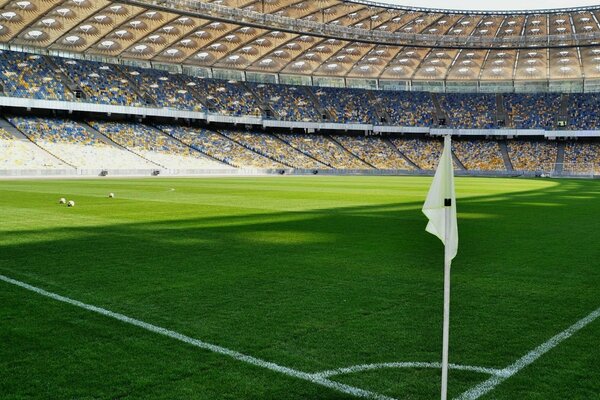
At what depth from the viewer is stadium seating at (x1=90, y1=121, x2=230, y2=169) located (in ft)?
220

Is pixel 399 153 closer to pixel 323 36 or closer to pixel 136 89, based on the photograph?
pixel 323 36

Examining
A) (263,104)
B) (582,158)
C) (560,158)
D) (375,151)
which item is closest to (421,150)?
(375,151)

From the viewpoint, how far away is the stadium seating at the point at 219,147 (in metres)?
73.8

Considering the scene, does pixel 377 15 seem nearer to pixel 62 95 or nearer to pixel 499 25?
pixel 499 25

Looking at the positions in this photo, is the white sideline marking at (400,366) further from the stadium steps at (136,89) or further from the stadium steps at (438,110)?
the stadium steps at (438,110)

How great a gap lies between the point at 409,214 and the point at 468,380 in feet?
52.2

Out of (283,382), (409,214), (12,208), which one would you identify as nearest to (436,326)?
(283,382)

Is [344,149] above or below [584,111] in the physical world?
below

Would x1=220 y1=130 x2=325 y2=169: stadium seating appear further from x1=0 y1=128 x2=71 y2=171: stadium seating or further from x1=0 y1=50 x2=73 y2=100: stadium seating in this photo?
x1=0 y1=128 x2=71 y2=171: stadium seating

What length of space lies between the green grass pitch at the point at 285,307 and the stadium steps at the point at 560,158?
71507 millimetres

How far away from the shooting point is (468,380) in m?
5.38

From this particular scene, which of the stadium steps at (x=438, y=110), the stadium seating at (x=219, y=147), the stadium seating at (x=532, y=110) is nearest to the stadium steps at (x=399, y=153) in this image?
the stadium steps at (x=438, y=110)

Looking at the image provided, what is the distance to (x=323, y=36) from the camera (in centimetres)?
7025

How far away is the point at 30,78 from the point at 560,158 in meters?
72.4
